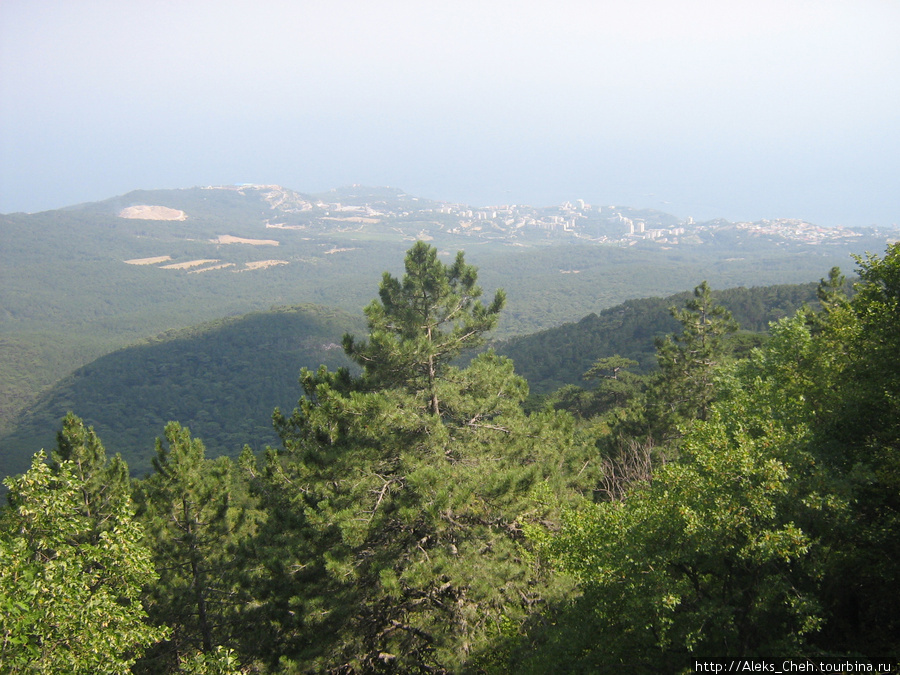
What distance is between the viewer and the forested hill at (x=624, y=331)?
83375 mm

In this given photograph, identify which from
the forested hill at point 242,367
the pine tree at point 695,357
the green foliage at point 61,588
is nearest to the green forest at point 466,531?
the green foliage at point 61,588

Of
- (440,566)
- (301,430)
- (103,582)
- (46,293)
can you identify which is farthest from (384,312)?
(46,293)

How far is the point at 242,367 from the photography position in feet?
424

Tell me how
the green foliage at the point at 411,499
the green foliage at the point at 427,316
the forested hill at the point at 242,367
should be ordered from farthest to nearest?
the forested hill at the point at 242,367 < the green foliage at the point at 427,316 < the green foliage at the point at 411,499

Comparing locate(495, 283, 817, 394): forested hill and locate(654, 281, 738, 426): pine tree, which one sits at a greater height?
locate(654, 281, 738, 426): pine tree

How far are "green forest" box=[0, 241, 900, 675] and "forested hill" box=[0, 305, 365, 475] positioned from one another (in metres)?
81.7

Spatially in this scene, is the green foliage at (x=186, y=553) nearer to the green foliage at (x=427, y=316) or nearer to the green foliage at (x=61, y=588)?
the green foliage at (x=427, y=316)

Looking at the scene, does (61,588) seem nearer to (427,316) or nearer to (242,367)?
(427,316)

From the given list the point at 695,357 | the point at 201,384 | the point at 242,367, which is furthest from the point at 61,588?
the point at 242,367

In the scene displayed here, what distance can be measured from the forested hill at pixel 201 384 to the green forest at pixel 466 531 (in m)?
81.7

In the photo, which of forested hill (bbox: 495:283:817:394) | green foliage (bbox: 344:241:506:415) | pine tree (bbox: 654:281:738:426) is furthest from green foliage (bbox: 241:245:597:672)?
forested hill (bbox: 495:283:817:394)

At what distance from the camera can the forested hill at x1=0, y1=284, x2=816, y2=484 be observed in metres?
87.9

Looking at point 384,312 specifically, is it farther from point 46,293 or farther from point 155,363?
point 46,293

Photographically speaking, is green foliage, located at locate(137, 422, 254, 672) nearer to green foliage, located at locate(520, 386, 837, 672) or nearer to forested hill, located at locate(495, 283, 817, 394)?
green foliage, located at locate(520, 386, 837, 672)
